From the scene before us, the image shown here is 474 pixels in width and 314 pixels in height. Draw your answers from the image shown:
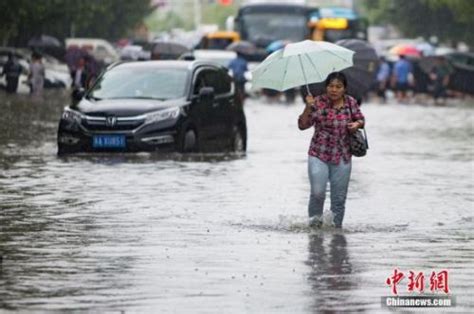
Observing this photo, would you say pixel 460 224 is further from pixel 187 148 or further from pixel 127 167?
pixel 187 148

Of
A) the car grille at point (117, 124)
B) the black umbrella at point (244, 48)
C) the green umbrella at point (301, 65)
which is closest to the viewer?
the green umbrella at point (301, 65)

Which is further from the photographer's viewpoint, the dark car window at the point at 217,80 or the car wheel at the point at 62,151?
the dark car window at the point at 217,80

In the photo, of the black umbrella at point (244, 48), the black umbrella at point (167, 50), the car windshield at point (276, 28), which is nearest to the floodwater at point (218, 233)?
the black umbrella at point (167, 50)

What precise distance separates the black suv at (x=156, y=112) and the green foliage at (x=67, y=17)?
101 ft

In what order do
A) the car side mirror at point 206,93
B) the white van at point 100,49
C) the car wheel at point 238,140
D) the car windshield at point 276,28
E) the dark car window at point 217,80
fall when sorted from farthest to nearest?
1. the white van at point 100,49
2. the car windshield at point 276,28
3. the car wheel at point 238,140
4. the dark car window at point 217,80
5. the car side mirror at point 206,93

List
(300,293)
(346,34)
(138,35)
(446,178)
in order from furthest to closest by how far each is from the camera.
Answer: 1. (138,35)
2. (346,34)
3. (446,178)
4. (300,293)

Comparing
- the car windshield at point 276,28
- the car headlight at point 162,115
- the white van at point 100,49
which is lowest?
the white van at point 100,49

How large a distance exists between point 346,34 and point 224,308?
2483 inches

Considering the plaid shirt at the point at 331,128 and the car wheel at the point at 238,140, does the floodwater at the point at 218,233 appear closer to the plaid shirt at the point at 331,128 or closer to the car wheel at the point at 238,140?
the car wheel at the point at 238,140

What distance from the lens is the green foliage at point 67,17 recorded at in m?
59.5

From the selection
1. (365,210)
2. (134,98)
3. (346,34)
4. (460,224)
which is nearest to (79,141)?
(134,98)

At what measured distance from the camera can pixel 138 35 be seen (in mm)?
147250

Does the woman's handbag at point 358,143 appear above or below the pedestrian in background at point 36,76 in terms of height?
above

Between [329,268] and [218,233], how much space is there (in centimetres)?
259
